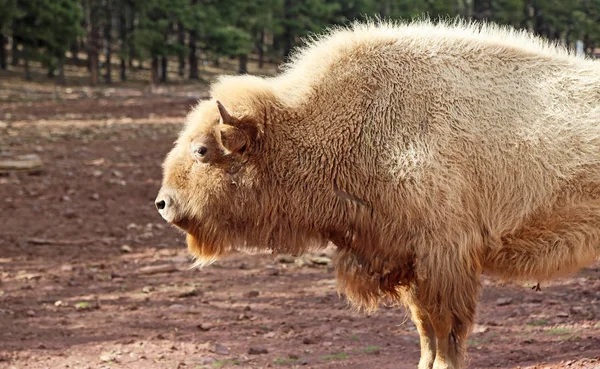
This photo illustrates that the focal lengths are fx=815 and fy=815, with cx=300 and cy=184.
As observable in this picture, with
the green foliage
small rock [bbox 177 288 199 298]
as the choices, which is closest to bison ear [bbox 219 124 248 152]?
small rock [bbox 177 288 199 298]

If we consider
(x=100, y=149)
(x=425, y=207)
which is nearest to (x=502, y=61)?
(x=425, y=207)

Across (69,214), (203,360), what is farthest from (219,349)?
(69,214)

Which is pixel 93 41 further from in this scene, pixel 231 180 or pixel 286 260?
pixel 231 180

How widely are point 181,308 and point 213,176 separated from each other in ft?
8.76

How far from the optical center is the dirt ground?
5957 mm

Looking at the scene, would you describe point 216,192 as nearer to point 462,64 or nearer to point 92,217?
point 462,64

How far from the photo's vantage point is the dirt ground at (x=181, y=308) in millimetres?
5957

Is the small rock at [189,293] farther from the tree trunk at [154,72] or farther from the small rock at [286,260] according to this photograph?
the tree trunk at [154,72]

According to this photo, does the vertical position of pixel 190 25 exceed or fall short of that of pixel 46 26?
it exceeds it

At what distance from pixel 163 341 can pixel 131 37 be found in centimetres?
3733

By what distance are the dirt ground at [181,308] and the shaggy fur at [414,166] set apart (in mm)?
1157

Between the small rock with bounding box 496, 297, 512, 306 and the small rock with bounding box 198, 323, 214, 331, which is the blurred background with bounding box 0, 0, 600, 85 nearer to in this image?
the small rock with bounding box 496, 297, 512, 306

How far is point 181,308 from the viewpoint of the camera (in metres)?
7.21

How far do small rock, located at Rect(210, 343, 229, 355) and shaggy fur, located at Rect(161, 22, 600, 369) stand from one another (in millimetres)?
1212
